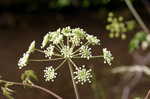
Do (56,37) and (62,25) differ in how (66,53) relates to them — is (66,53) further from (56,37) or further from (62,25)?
(62,25)

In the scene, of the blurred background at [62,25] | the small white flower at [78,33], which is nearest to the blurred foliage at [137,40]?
the blurred background at [62,25]

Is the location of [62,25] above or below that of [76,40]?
above

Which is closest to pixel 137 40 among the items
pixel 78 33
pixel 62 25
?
pixel 78 33

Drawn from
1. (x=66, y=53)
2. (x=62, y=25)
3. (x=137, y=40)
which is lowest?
(x=66, y=53)

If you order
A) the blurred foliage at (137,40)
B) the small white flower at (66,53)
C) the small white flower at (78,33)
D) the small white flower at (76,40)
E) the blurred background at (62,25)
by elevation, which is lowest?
the small white flower at (66,53)

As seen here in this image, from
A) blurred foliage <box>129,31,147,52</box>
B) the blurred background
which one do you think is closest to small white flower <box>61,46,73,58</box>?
blurred foliage <box>129,31,147,52</box>

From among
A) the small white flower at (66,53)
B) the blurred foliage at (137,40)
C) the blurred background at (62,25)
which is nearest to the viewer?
the small white flower at (66,53)

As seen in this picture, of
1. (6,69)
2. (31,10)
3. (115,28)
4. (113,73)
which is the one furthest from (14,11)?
(115,28)

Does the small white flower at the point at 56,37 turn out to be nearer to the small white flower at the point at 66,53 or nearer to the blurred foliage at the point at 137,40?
the small white flower at the point at 66,53
